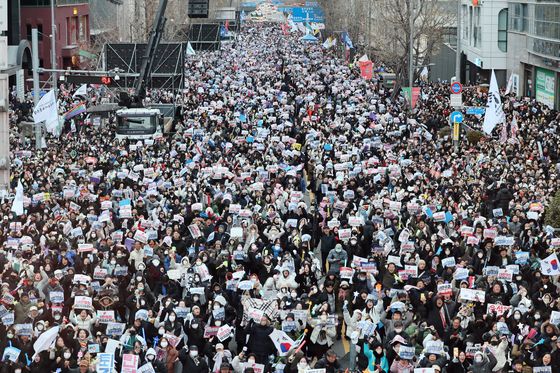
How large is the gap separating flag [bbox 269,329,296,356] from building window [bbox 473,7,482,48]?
2081 inches

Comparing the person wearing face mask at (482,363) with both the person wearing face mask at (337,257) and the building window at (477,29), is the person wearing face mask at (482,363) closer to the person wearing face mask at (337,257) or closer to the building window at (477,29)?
the person wearing face mask at (337,257)

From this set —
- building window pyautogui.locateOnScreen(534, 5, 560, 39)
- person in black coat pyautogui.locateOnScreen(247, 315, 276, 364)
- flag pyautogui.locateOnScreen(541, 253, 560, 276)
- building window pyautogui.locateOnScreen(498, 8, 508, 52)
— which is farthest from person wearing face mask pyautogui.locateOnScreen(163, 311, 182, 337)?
building window pyautogui.locateOnScreen(498, 8, 508, 52)

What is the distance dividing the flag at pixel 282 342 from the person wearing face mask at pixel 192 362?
38.3 inches

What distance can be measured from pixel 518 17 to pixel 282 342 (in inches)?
1871

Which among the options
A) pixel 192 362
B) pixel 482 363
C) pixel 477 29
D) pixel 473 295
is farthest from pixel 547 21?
pixel 192 362

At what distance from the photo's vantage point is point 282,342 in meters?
17.3

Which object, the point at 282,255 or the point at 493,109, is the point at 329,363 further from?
the point at 493,109

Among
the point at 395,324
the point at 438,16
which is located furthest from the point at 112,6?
the point at 395,324

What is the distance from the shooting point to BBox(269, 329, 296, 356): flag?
56.5ft

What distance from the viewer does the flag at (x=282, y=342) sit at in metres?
17.2

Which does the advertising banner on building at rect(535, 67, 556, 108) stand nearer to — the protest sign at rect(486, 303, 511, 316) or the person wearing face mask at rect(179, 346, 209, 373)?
the protest sign at rect(486, 303, 511, 316)

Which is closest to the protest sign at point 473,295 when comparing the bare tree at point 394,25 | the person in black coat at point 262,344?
the person in black coat at point 262,344

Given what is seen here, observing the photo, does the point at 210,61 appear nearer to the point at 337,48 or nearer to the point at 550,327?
the point at 337,48

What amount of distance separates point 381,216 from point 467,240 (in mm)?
3080
